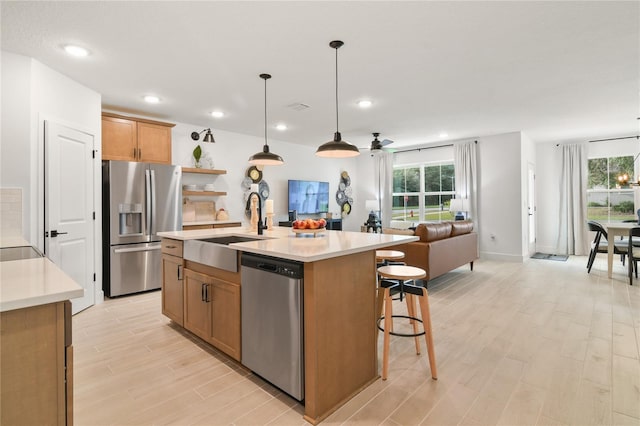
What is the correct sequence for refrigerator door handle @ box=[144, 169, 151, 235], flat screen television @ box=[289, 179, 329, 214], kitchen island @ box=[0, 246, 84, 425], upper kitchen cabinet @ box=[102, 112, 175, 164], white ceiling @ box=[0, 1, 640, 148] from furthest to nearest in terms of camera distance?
flat screen television @ box=[289, 179, 329, 214], refrigerator door handle @ box=[144, 169, 151, 235], upper kitchen cabinet @ box=[102, 112, 175, 164], white ceiling @ box=[0, 1, 640, 148], kitchen island @ box=[0, 246, 84, 425]

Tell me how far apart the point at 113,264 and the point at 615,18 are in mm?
5592

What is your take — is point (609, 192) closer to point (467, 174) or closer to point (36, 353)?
point (467, 174)

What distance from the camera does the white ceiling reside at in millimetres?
2318

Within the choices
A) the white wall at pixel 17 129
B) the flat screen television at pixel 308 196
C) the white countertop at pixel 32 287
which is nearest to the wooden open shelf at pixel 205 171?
the flat screen television at pixel 308 196

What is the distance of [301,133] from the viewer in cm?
630

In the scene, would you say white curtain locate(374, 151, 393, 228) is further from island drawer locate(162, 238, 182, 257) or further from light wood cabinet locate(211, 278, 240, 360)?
light wood cabinet locate(211, 278, 240, 360)

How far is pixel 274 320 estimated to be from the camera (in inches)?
78.1

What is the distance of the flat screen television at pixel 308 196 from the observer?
7130 mm

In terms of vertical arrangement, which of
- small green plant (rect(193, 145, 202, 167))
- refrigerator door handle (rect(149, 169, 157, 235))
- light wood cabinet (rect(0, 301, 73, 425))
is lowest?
light wood cabinet (rect(0, 301, 73, 425))

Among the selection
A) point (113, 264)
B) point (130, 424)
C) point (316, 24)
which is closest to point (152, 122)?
point (113, 264)

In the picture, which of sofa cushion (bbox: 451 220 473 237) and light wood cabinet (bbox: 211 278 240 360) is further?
sofa cushion (bbox: 451 220 473 237)

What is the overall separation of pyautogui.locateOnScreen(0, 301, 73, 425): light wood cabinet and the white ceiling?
2141 mm

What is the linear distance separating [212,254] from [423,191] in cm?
651

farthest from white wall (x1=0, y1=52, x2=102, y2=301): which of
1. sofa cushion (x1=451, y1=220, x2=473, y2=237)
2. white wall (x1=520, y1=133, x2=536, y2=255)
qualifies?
white wall (x1=520, y1=133, x2=536, y2=255)
